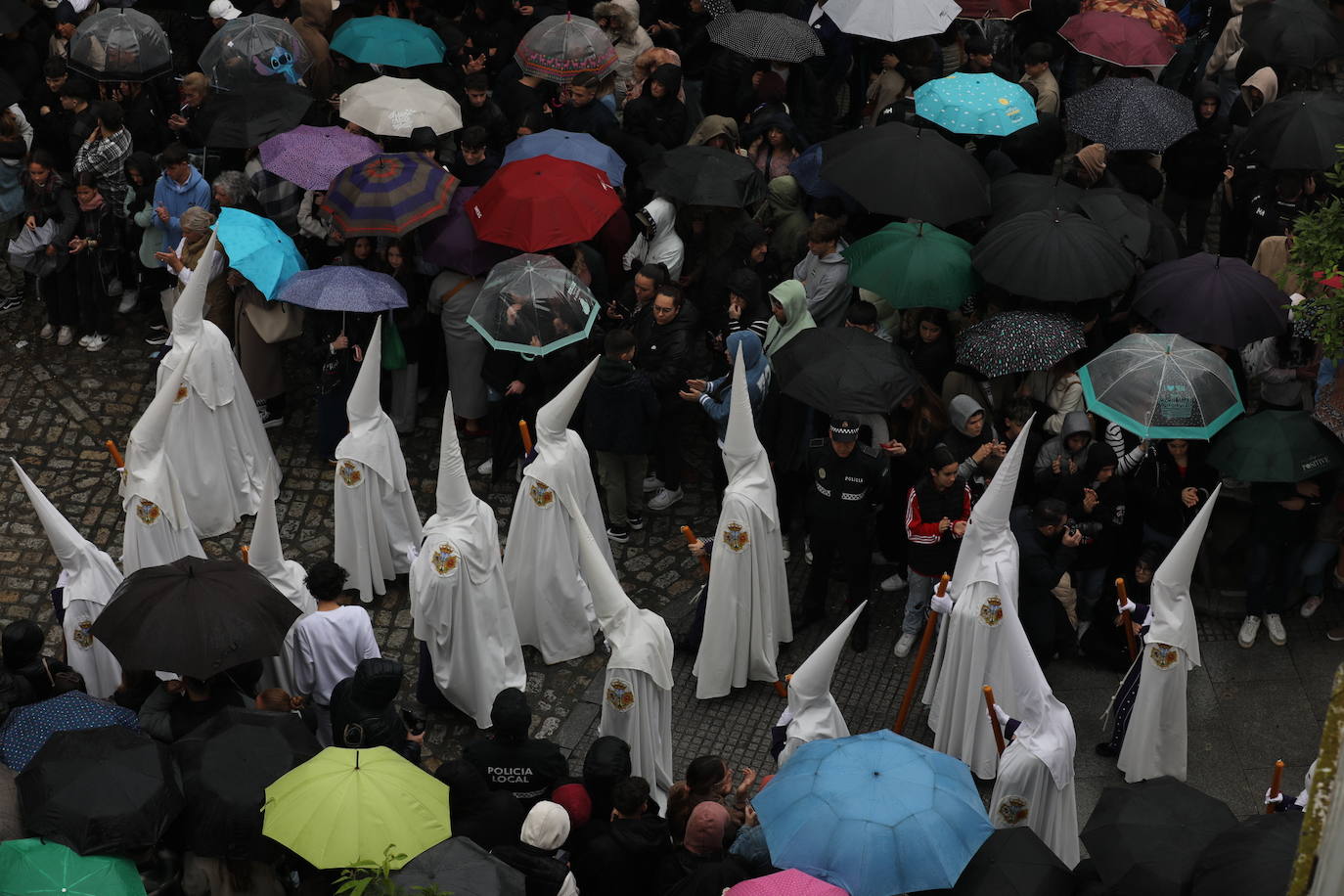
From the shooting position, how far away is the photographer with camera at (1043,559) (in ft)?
32.9

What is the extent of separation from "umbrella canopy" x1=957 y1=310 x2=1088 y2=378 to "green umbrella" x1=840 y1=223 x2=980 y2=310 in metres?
0.38

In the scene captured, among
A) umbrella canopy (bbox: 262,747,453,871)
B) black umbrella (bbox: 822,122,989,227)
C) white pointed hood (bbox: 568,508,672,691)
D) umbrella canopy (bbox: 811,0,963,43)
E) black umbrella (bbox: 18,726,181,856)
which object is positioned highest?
umbrella canopy (bbox: 811,0,963,43)

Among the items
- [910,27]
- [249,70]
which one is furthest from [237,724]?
[910,27]

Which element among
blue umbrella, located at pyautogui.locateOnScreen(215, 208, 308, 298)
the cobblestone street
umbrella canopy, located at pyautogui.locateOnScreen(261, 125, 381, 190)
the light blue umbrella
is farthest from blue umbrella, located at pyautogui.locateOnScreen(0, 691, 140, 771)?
the light blue umbrella

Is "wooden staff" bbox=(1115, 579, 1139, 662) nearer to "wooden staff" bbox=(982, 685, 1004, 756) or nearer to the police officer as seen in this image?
"wooden staff" bbox=(982, 685, 1004, 756)

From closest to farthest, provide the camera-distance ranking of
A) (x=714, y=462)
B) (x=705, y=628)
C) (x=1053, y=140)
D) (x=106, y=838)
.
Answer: (x=106, y=838), (x=705, y=628), (x=714, y=462), (x=1053, y=140)

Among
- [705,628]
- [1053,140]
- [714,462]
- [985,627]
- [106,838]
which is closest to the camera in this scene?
[106,838]

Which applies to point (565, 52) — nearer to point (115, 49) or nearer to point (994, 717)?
point (115, 49)

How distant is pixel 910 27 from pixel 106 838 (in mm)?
9277

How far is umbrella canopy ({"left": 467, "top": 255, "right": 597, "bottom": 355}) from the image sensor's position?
11305 mm

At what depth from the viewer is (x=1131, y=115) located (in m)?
12.9

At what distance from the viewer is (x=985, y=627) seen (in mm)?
9812

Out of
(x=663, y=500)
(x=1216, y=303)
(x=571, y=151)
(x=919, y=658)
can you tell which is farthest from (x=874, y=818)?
(x=571, y=151)

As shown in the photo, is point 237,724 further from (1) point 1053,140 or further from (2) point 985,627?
(1) point 1053,140
